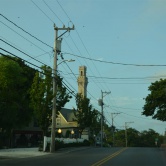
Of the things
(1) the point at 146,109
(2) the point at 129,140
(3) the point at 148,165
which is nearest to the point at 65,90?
(1) the point at 146,109

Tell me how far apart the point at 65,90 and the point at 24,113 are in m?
8.14

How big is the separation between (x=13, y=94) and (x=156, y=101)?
20106mm

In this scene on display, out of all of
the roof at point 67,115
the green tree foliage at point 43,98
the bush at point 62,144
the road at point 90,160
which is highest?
the roof at point 67,115

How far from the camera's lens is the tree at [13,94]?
34.1 m

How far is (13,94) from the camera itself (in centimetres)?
3706

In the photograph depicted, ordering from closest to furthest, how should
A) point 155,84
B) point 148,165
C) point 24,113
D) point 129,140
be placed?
point 148,165, point 24,113, point 155,84, point 129,140

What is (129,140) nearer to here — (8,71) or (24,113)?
(24,113)

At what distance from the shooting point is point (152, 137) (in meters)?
127

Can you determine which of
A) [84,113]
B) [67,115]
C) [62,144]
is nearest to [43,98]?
[62,144]

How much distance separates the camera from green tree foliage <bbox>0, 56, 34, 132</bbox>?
3412 centimetres

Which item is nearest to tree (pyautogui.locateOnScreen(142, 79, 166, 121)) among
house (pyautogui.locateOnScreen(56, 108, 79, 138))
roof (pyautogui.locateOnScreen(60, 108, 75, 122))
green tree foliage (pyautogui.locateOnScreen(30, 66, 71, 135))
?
green tree foliage (pyautogui.locateOnScreen(30, 66, 71, 135))

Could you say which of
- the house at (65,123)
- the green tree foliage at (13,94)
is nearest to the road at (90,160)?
the green tree foliage at (13,94)

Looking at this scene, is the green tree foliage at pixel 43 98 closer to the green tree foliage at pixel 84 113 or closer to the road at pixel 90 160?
the road at pixel 90 160

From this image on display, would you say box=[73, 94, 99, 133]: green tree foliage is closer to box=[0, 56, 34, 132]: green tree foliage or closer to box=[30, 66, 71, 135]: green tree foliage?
box=[0, 56, 34, 132]: green tree foliage
